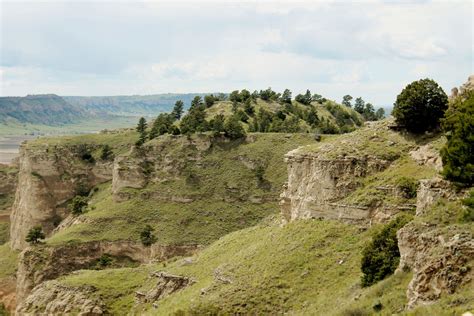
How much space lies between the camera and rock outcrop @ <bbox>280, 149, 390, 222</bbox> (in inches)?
1789

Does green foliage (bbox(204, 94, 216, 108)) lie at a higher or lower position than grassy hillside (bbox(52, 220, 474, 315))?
higher

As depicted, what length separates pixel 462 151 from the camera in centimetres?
3378

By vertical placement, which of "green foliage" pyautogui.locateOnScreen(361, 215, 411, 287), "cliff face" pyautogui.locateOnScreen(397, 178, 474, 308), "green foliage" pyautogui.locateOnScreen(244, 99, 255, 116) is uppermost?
"green foliage" pyautogui.locateOnScreen(244, 99, 255, 116)

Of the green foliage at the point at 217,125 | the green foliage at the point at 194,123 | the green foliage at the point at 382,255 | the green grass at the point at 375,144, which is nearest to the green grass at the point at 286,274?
the green foliage at the point at 382,255

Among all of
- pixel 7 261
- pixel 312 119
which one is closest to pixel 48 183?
pixel 7 261

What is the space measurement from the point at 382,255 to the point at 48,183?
8886 centimetres

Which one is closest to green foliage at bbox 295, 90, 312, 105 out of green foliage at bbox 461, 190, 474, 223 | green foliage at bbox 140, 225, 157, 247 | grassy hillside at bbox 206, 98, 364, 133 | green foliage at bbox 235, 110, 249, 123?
grassy hillside at bbox 206, 98, 364, 133

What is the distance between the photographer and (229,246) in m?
57.1

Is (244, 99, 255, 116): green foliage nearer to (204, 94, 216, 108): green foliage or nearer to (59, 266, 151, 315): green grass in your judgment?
(204, 94, 216, 108): green foliage

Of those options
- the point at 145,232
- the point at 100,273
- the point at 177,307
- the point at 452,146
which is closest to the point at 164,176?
the point at 145,232

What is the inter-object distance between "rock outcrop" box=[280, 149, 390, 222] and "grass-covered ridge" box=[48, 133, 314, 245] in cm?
3612

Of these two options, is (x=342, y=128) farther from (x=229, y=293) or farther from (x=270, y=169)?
(x=229, y=293)

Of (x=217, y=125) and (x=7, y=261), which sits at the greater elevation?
(x=217, y=125)

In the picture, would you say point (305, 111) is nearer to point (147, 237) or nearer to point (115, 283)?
point (147, 237)
